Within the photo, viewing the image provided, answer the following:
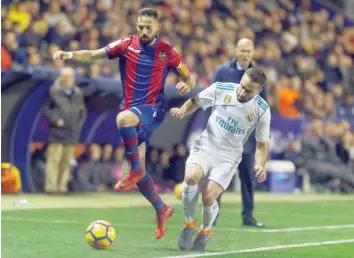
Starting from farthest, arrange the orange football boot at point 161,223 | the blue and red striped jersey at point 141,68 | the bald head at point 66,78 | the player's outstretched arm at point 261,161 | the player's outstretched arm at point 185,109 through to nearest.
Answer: the bald head at point 66,78 < the blue and red striped jersey at point 141,68 < the orange football boot at point 161,223 < the player's outstretched arm at point 185,109 < the player's outstretched arm at point 261,161

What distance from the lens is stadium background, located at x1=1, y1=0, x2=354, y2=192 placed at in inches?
700

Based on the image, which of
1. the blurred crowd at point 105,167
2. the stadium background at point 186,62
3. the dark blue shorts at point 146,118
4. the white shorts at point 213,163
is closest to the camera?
the white shorts at point 213,163

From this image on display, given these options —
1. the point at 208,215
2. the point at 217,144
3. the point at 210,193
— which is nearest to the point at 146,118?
the point at 217,144

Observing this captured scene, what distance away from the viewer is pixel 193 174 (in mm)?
8984

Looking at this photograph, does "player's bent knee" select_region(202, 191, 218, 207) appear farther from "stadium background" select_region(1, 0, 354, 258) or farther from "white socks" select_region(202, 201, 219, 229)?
"stadium background" select_region(1, 0, 354, 258)

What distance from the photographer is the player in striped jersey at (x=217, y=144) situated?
9.01m

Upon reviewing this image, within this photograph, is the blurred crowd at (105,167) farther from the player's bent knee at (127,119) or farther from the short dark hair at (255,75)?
the short dark hair at (255,75)

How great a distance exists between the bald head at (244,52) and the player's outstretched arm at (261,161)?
2.53 m

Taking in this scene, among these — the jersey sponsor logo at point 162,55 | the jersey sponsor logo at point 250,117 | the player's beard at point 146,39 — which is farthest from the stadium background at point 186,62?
the jersey sponsor logo at point 250,117

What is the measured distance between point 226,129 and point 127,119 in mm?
1103

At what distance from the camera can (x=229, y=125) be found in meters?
9.20

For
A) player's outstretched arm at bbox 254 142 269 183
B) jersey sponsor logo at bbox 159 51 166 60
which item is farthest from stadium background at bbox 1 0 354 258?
jersey sponsor logo at bbox 159 51 166 60

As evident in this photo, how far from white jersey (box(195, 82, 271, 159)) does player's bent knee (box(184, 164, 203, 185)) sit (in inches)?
11.1

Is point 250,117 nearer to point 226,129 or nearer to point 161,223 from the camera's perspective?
point 226,129
